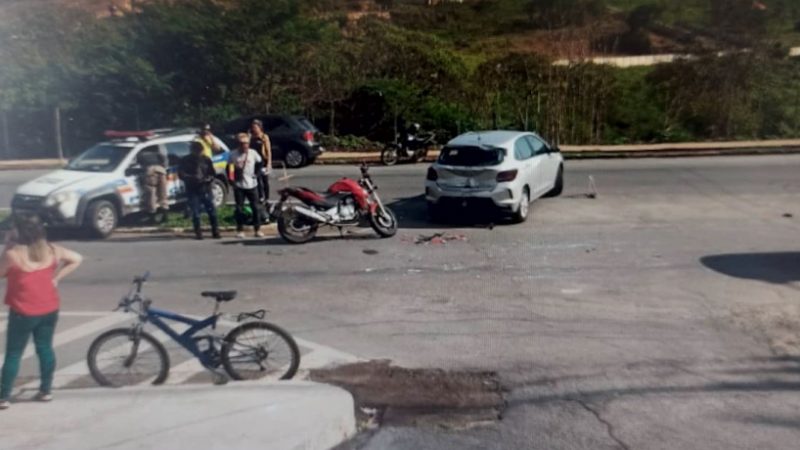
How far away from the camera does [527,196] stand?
19578 mm

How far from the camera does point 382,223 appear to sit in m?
17.9

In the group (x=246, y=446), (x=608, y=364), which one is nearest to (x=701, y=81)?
(x=608, y=364)

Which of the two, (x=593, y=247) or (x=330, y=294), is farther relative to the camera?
(x=593, y=247)

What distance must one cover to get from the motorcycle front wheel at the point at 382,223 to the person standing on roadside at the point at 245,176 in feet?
6.56

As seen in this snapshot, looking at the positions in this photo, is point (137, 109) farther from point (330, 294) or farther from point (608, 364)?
point (608, 364)

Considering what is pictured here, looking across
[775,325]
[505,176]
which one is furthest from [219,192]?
[775,325]

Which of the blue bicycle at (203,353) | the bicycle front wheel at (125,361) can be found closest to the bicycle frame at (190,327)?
the blue bicycle at (203,353)

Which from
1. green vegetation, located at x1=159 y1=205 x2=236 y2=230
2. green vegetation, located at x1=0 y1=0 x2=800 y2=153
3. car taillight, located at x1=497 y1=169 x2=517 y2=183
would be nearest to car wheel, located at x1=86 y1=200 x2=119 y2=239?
green vegetation, located at x1=159 y1=205 x2=236 y2=230

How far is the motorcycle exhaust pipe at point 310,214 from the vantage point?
17453mm

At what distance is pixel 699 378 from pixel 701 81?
28.9 metres

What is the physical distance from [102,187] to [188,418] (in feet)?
37.1

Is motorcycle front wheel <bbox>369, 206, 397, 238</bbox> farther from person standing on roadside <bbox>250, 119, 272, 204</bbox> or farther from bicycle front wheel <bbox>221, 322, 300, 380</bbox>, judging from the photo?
bicycle front wheel <bbox>221, 322, 300, 380</bbox>

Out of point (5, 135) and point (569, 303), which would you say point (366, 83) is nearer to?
point (5, 135)

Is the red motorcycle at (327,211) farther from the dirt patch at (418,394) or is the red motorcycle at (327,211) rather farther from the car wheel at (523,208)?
the dirt patch at (418,394)
